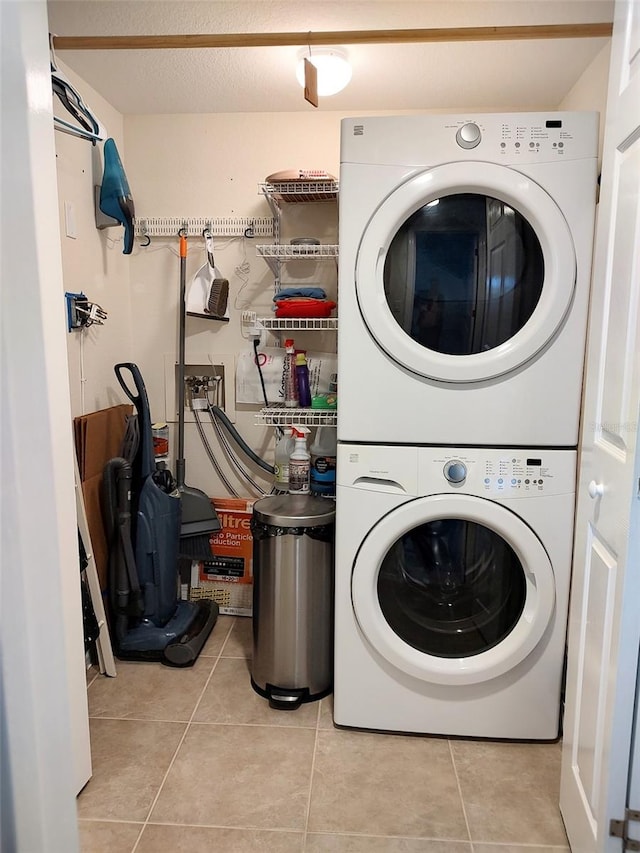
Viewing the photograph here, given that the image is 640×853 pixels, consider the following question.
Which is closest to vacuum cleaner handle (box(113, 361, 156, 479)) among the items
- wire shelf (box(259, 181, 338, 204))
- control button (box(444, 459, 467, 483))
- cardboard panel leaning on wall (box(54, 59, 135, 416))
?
cardboard panel leaning on wall (box(54, 59, 135, 416))

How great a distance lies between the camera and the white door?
3.42 ft

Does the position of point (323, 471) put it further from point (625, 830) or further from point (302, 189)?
point (625, 830)

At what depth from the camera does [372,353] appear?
1.60 metres

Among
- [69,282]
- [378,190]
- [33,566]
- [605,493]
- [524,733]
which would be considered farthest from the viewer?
[69,282]

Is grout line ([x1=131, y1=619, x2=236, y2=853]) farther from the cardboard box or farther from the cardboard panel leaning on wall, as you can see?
the cardboard panel leaning on wall

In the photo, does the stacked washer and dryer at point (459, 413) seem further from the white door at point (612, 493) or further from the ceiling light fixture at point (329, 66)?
the ceiling light fixture at point (329, 66)

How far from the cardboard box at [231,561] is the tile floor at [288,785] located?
564 mm

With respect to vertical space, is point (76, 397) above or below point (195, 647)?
above

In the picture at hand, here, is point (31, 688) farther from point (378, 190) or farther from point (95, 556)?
point (95, 556)

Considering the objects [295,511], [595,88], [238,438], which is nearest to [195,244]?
[238,438]

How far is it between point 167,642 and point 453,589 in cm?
113

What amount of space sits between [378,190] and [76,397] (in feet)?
4.33

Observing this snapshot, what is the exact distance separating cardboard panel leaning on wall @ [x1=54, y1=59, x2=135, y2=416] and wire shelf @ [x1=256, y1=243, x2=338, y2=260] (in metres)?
0.66

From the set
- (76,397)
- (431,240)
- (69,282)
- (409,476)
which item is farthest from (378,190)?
(76,397)
